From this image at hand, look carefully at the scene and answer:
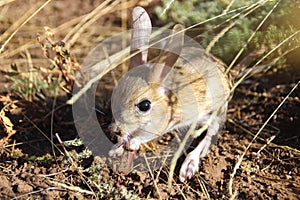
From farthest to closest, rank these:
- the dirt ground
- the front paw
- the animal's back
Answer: the animal's back
the front paw
the dirt ground

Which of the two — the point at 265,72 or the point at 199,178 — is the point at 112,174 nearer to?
the point at 199,178

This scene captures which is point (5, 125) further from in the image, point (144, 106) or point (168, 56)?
point (168, 56)

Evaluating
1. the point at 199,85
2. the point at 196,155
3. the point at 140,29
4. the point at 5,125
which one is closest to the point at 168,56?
the point at 140,29

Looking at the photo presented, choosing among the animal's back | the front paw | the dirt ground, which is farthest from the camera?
the animal's back

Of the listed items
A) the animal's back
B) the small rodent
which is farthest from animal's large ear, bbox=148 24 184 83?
the animal's back

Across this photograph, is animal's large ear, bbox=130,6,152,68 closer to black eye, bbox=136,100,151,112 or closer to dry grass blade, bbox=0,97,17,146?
black eye, bbox=136,100,151,112

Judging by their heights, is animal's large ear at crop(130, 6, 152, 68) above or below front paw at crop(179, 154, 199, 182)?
above

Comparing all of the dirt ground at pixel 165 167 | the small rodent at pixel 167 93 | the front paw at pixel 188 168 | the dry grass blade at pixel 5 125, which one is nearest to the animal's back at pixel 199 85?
the small rodent at pixel 167 93

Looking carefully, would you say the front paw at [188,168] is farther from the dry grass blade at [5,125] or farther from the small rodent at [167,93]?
the dry grass blade at [5,125]
